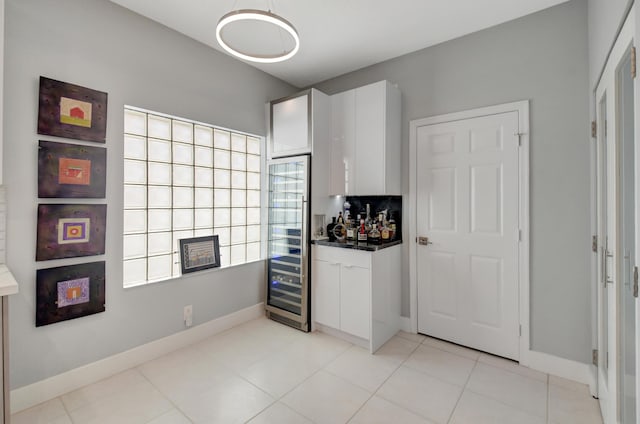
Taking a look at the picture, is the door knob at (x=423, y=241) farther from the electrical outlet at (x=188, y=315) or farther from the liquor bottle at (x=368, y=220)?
the electrical outlet at (x=188, y=315)

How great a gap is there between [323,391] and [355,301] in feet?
2.75

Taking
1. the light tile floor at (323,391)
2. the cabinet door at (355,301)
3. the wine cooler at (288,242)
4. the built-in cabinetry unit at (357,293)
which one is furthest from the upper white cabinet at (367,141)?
the light tile floor at (323,391)

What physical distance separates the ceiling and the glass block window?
0.81m

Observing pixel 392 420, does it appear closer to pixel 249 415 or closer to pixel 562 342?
pixel 249 415

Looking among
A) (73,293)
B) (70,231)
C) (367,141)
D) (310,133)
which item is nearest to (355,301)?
(367,141)

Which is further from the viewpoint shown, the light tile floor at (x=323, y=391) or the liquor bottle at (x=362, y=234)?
the liquor bottle at (x=362, y=234)

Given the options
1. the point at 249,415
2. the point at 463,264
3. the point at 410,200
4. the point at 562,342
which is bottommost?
the point at 249,415

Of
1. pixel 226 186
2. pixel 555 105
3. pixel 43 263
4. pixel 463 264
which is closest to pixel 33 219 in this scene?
pixel 43 263

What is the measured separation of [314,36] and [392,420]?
307 centimetres

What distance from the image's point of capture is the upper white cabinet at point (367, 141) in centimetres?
280

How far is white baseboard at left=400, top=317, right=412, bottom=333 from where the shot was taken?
2.97 metres

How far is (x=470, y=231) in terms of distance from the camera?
2.61 m

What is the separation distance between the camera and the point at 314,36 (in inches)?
105

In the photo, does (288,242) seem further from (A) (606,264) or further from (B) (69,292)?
(A) (606,264)
